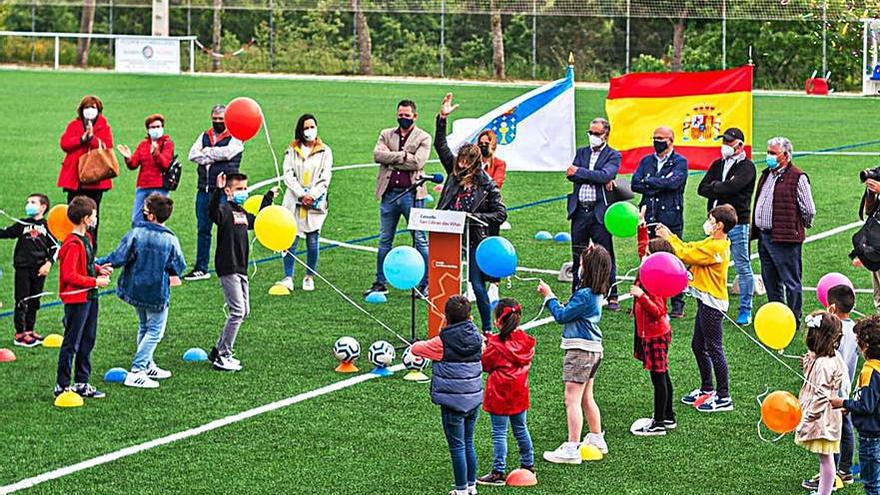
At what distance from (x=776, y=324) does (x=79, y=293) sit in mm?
5900

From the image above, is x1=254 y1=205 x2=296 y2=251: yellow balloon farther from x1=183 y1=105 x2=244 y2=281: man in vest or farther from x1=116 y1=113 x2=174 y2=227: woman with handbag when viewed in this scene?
x1=116 y1=113 x2=174 y2=227: woman with handbag

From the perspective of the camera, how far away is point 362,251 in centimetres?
2048

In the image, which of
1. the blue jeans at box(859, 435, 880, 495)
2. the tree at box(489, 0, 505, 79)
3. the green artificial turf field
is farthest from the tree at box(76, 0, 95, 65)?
the blue jeans at box(859, 435, 880, 495)

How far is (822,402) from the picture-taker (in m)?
9.96

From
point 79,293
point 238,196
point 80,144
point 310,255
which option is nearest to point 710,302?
point 238,196

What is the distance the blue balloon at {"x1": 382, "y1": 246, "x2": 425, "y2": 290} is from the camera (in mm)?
13086

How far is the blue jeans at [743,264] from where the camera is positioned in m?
16.2

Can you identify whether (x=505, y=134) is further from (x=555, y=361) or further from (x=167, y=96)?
(x=167, y=96)

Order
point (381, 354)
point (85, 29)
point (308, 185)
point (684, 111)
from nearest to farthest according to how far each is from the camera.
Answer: point (381, 354) → point (308, 185) → point (684, 111) → point (85, 29)

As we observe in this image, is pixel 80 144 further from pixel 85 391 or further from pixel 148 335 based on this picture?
pixel 85 391

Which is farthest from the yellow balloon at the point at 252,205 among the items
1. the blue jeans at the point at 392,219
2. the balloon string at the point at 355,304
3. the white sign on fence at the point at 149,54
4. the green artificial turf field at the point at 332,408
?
the white sign on fence at the point at 149,54

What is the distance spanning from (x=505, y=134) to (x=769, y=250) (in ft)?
12.7

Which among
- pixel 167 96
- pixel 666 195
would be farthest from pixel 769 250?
pixel 167 96

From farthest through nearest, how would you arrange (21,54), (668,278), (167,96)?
1. (21,54)
2. (167,96)
3. (668,278)
